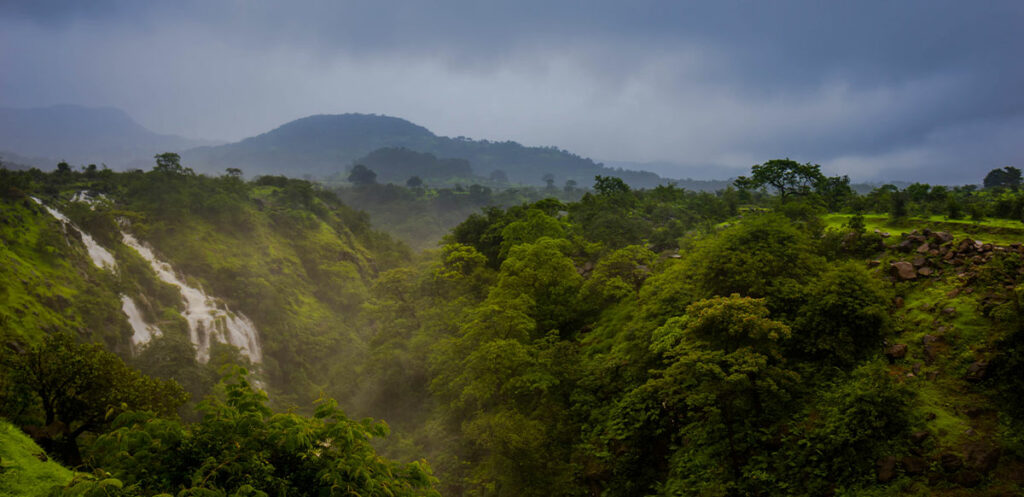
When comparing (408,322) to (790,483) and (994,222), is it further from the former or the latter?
(994,222)

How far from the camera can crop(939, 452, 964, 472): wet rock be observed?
26.8 ft

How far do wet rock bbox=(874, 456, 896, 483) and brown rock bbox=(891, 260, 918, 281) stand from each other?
281 inches

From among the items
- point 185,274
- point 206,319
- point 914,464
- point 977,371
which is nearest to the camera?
point 914,464

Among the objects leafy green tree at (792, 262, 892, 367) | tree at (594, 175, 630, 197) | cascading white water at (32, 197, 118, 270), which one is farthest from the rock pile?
cascading white water at (32, 197, 118, 270)

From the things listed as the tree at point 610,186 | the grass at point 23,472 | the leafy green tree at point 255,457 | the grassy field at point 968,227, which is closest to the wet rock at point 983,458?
the grassy field at point 968,227

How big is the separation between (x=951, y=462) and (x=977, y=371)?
103 inches

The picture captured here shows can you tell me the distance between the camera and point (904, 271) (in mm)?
13477

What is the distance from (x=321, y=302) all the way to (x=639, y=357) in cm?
4941

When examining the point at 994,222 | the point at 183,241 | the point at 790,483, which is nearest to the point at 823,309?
the point at 790,483

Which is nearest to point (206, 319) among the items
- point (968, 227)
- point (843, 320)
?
point (843, 320)

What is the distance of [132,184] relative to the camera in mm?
52719

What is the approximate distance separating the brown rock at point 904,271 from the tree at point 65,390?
2394cm

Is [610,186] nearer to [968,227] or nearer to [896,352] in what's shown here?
[968,227]

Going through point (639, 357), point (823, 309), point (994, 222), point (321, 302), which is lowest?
point (321, 302)
